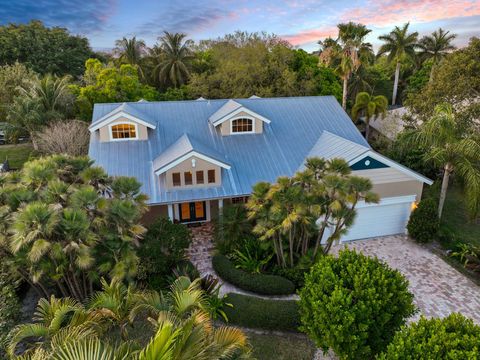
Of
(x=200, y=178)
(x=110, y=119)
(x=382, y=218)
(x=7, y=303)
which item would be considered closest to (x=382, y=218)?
(x=382, y=218)

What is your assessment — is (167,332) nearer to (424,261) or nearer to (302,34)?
(424,261)

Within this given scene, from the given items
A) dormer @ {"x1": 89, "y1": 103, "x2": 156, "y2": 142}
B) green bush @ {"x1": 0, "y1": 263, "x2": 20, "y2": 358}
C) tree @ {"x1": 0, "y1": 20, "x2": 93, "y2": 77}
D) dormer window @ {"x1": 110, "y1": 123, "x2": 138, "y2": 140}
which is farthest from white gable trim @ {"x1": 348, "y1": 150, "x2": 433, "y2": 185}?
tree @ {"x1": 0, "y1": 20, "x2": 93, "y2": 77}

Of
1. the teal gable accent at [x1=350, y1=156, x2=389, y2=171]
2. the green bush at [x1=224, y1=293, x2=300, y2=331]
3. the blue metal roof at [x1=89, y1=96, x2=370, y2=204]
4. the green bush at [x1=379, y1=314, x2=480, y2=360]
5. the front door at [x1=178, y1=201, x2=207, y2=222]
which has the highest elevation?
the blue metal roof at [x1=89, y1=96, x2=370, y2=204]

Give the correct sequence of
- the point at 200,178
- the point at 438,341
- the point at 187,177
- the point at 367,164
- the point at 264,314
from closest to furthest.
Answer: the point at 438,341 → the point at 264,314 → the point at 367,164 → the point at 187,177 → the point at 200,178

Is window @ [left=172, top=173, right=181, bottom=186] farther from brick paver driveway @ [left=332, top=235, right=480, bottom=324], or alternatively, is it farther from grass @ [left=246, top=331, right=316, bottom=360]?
brick paver driveway @ [left=332, top=235, right=480, bottom=324]

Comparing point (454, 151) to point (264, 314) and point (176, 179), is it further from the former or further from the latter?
point (176, 179)

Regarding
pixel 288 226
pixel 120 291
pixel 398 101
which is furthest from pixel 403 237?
pixel 398 101
